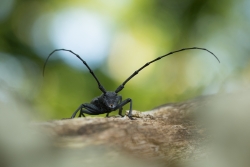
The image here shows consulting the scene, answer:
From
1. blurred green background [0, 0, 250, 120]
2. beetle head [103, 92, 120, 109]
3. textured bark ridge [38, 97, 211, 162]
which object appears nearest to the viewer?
textured bark ridge [38, 97, 211, 162]

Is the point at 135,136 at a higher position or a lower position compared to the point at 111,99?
lower

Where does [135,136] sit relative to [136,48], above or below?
below

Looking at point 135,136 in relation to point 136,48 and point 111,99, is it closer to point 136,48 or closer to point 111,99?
point 111,99

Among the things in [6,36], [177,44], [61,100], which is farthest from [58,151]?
[6,36]

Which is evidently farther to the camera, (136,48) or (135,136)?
(136,48)

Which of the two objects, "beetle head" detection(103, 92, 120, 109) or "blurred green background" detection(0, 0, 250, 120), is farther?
"blurred green background" detection(0, 0, 250, 120)

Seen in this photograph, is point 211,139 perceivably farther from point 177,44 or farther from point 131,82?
point 177,44

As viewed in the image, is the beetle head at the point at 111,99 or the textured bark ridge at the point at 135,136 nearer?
the textured bark ridge at the point at 135,136

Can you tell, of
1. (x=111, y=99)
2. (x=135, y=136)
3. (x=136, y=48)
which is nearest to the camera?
(x=135, y=136)

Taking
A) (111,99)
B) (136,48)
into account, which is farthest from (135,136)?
(136,48)

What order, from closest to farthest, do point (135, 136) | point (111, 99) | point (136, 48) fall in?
point (135, 136) → point (111, 99) → point (136, 48)
